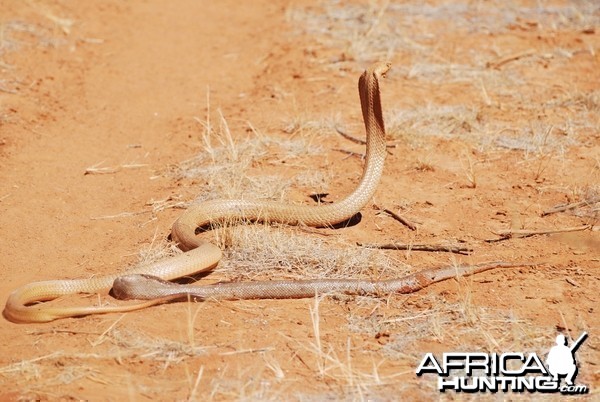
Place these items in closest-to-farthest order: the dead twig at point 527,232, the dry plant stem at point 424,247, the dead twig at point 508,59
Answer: the dry plant stem at point 424,247 < the dead twig at point 527,232 < the dead twig at point 508,59

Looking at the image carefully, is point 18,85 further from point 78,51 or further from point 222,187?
point 222,187

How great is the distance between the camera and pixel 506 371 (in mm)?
4449

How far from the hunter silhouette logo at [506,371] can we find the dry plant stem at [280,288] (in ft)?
2.59

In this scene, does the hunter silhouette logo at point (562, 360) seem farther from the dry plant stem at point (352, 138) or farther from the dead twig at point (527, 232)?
the dry plant stem at point (352, 138)

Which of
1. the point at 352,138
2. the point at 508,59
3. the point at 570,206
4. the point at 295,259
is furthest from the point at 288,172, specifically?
the point at 508,59

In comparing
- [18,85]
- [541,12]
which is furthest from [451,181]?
[541,12]

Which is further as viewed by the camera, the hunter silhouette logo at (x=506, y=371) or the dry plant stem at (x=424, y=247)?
the dry plant stem at (x=424, y=247)

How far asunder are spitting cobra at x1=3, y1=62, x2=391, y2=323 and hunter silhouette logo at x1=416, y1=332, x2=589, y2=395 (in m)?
0.92

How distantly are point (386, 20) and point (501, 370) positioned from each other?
7.75 metres

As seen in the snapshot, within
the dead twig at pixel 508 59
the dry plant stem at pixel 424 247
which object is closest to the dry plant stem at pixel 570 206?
the dry plant stem at pixel 424 247

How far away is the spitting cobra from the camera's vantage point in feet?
16.6

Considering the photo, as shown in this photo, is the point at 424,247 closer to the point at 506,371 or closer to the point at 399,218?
the point at 399,218

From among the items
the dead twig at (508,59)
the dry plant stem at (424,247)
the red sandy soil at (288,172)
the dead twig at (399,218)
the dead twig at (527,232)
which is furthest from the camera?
the dead twig at (508,59)

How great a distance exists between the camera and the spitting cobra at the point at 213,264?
16.6ft
